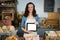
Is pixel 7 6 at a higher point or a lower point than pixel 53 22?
higher

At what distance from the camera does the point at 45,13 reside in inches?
189

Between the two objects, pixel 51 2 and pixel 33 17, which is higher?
pixel 51 2

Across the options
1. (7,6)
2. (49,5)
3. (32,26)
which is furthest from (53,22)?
(32,26)

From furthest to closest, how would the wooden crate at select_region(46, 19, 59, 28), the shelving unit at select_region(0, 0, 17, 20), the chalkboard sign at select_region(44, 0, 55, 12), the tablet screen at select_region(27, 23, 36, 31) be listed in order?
the chalkboard sign at select_region(44, 0, 55, 12) < the wooden crate at select_region(46, 19, 59, 28) < the shelving unit at select_region(0, 0, 17, 20) < the tablet screen at select_region(27, 23, 36, 31)

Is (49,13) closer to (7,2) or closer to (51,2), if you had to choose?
(51,2)

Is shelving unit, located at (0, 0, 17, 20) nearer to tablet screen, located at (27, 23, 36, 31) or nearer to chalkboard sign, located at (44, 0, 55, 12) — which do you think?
chalkboard sign, located at (44, 0, 55, 12)

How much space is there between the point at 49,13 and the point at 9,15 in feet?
3.82

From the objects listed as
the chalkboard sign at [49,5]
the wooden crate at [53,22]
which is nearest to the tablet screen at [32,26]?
the wooden crate at [53,22]

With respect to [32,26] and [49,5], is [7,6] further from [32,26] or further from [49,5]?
[32,26]

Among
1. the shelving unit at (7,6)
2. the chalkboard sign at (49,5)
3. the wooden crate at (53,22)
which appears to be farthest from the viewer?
the chalkboard sign at (49,5)

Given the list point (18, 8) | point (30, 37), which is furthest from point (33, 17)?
point (18, 8)

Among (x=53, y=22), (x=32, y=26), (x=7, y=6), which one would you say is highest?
(x=7, y=6)

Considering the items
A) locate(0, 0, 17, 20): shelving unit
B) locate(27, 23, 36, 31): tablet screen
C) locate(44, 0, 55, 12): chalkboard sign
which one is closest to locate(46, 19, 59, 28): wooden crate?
locate(44, 0, 55, 12): chalkboard sign

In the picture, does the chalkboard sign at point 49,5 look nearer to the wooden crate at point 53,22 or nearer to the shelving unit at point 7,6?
the wooden crate at point 53,22
